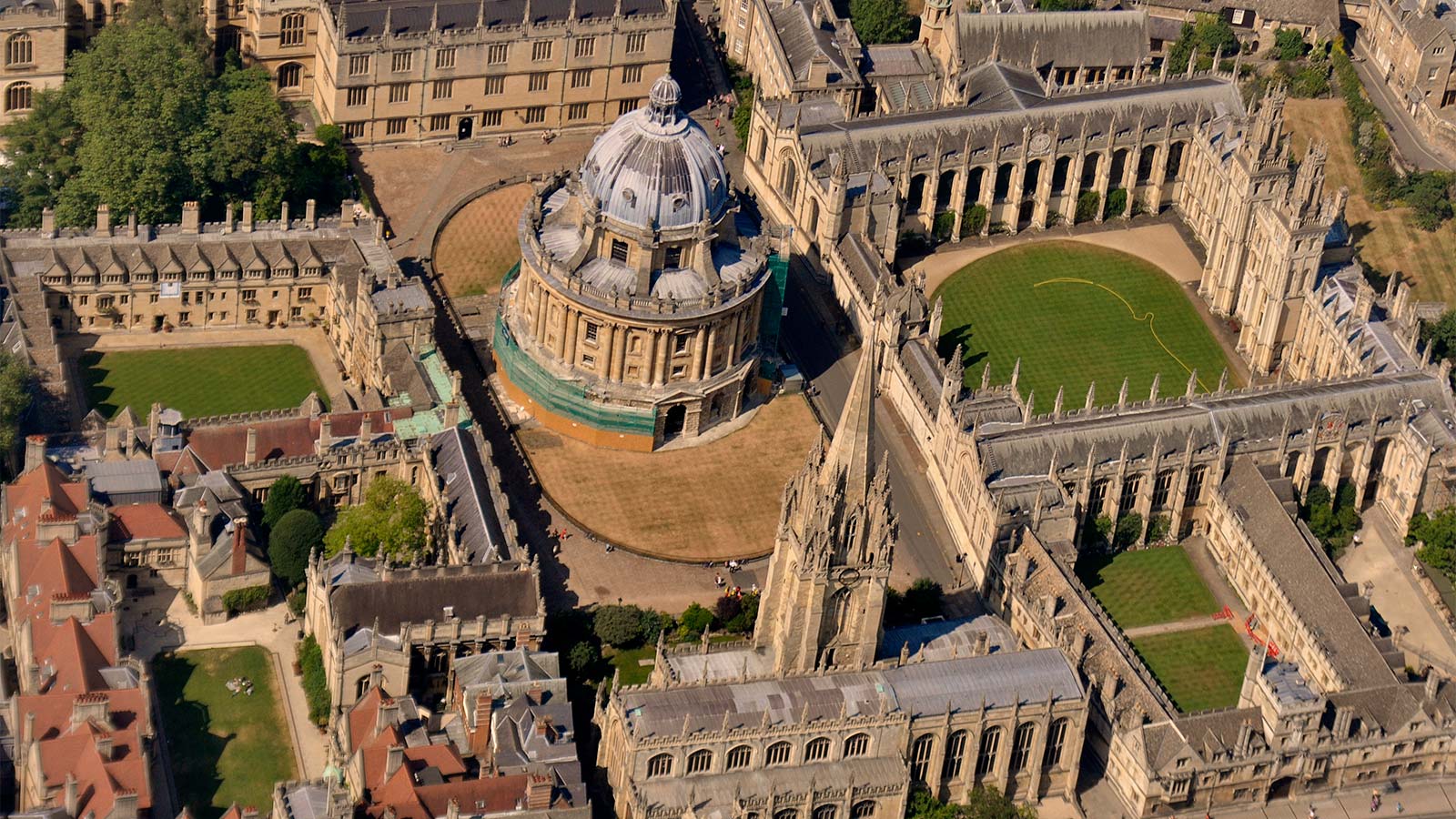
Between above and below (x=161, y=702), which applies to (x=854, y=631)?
above

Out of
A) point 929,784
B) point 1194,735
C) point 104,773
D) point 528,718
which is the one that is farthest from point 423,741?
point 1194,735

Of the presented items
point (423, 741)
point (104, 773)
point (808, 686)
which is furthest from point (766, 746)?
point (104, 773)

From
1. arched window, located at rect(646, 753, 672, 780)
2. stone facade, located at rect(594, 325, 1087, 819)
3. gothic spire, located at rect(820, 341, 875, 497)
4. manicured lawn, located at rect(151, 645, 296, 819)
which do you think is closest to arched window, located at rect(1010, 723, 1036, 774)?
stone facade, located at rect(594, 325, 1087, 819)

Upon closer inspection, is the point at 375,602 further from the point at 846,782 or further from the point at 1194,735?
the point at 1194,735

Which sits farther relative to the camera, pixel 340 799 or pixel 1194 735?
pixel 1194 735

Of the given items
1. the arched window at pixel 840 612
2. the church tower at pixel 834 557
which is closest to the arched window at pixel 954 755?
the church tower at pixel 834 557

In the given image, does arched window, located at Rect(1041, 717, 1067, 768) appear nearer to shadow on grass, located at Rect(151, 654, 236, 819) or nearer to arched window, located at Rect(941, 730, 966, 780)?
arched window, located at Rect(941, 730, 966, 780)

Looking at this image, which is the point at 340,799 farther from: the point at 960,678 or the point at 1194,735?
the point at 1194,735

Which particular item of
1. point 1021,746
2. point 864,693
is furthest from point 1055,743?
point 864,693
